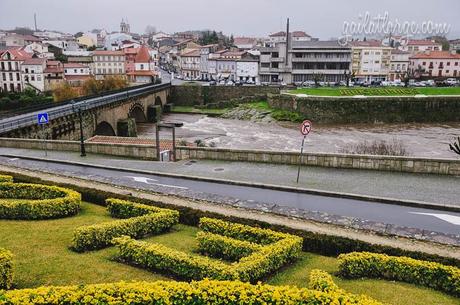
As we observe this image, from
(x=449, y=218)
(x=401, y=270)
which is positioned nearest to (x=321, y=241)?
(x=401, y=270)

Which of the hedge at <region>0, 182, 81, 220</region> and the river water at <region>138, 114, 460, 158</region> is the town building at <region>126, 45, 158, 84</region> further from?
the hedge at <region>0, 182, 81, 220</region>

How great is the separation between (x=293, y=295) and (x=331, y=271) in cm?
375

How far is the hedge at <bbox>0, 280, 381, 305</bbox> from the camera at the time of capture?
8.64 metres

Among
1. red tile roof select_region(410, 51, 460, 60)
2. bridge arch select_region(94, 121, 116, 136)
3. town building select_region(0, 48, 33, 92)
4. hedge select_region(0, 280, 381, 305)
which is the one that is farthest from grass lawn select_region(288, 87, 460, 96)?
hedge select_region(0, 280, 381, 305)

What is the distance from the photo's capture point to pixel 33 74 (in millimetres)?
90438

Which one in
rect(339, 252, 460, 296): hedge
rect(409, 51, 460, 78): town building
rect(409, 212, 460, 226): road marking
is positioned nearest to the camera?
rect(339, 252, 460, 296): hedge

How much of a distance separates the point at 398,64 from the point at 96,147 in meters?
95.6

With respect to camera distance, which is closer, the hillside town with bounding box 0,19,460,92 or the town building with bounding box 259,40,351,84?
the hillside town with bounding box 0,19,460,92

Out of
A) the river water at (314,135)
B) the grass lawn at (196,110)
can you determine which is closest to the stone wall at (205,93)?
the grass lawn at (196,110)

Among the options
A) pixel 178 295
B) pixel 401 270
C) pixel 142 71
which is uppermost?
pixel 142 71

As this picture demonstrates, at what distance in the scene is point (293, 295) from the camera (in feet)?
28.9

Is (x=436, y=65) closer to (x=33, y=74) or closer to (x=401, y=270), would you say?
(x=33, y=74)

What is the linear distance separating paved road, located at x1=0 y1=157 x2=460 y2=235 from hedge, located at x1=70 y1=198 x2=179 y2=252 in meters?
3.18

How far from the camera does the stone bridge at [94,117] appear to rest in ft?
125
